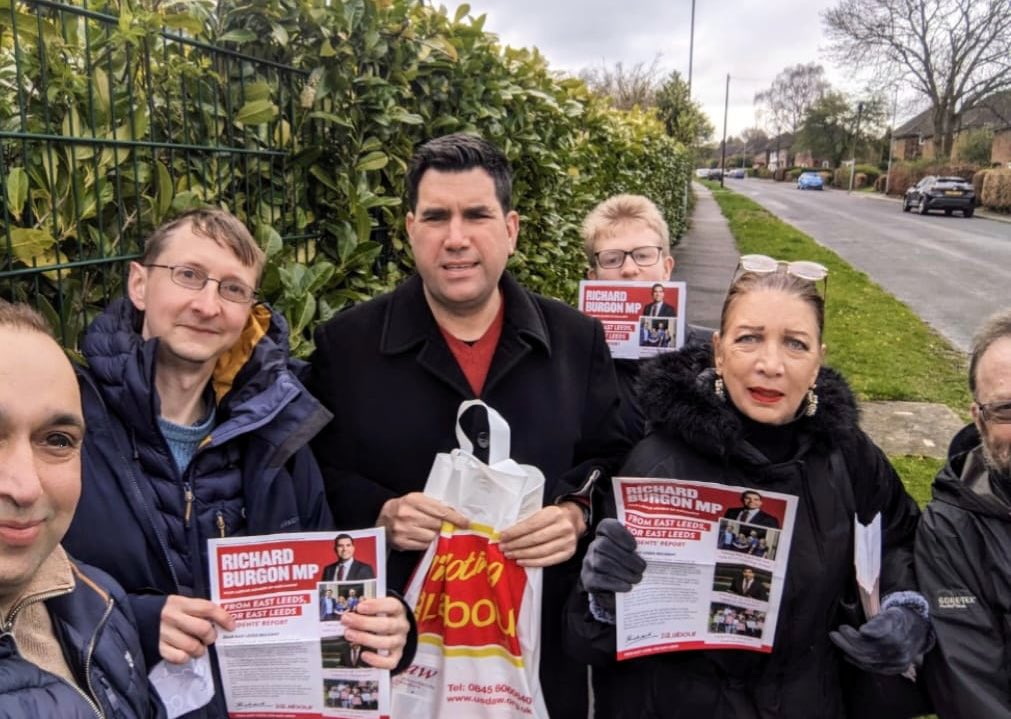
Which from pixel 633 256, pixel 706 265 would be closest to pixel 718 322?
pixel 706 265

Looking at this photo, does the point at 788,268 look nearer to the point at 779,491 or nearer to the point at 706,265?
the point at 779,491

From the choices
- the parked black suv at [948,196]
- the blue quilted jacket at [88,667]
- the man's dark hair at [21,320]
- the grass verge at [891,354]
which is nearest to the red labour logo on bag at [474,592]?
the blue quilted jacket at [88,667]

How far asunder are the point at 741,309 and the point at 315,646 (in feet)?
4.31

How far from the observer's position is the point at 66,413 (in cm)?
130

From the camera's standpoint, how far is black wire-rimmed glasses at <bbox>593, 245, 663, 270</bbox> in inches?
124

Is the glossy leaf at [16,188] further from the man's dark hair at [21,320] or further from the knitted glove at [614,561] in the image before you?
the knitted glove at [614,561]

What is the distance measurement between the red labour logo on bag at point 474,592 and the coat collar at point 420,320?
56cm

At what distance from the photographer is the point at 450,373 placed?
7.21 feet

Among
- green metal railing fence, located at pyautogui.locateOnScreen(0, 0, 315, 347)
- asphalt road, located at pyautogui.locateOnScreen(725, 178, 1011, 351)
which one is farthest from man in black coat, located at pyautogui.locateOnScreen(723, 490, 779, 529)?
asphalt road, located at pyautogui.locateOnScreen(725, 178, 1011, 351)

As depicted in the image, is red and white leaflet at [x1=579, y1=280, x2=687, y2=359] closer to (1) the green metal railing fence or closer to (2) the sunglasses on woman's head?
(2) the sunglasses on woman's head

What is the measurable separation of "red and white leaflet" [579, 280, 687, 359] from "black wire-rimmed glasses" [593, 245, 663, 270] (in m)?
0.26

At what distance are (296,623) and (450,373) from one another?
0.78 m

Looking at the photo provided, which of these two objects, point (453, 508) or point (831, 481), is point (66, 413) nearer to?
point (453, 508)

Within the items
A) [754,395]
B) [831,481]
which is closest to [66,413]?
[754,395]
